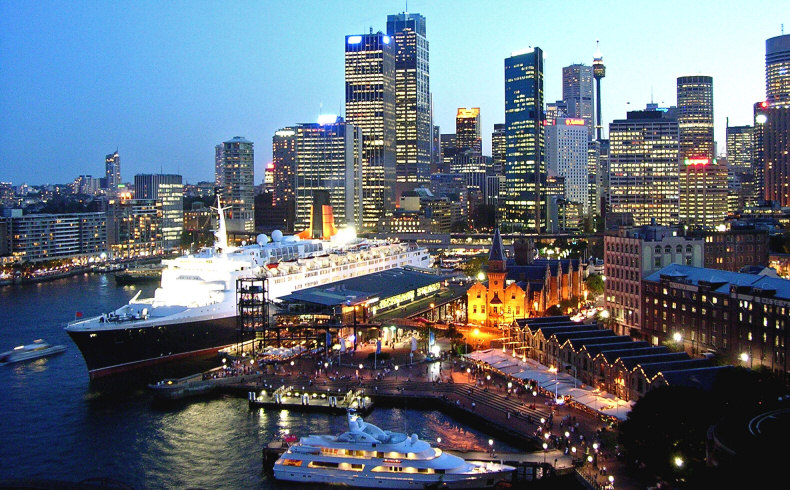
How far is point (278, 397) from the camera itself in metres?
36.9

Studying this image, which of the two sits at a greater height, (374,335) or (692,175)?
(692,175)

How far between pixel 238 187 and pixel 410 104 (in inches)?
1876

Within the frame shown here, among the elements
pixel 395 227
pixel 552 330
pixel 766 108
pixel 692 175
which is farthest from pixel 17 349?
pixel 766 108

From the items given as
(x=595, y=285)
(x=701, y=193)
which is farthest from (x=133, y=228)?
(x=701, y=193)

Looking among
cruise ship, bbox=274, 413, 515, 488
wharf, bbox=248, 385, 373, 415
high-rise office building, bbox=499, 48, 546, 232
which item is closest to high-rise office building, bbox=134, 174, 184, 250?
high-rise office building, bbox=499, 48, 546, 232

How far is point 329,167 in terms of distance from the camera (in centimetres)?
15038

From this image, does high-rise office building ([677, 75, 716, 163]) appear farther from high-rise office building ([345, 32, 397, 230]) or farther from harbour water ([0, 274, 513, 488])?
harbour water ([0, 274, 513, 488])

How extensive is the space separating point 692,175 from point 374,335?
340 ft

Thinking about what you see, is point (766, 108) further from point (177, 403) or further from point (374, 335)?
point (177, 403)

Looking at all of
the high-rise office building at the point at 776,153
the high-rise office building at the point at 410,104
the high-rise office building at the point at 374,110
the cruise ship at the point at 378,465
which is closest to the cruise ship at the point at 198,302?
the cruise ship at the point at 378,465

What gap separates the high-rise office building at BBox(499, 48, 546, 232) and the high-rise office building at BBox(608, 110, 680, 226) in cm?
3064

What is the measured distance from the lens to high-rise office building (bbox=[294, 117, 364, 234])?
149500 millimetres

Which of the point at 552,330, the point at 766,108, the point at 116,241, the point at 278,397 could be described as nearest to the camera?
the point at 278,397

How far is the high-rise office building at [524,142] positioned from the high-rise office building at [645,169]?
30640mm
